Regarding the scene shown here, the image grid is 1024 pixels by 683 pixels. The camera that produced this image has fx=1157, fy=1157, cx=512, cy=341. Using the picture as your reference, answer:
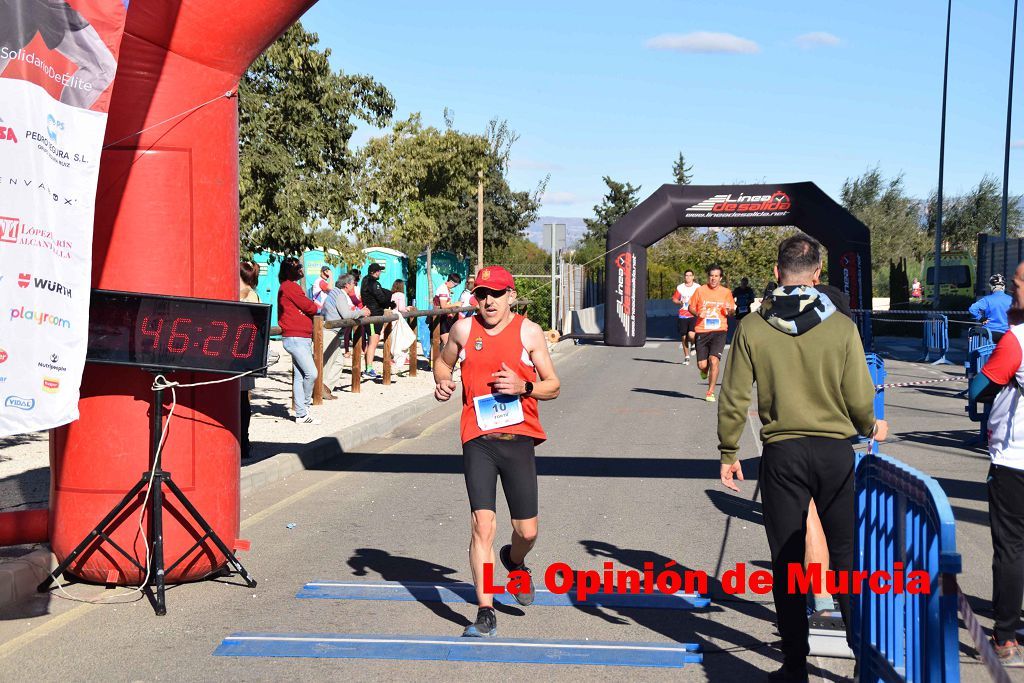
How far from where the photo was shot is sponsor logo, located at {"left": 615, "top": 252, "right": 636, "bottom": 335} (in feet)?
89.7

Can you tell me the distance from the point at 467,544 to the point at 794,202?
21518 millimetres

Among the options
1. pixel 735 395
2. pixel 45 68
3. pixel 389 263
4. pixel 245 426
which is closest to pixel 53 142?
pixel 45 68

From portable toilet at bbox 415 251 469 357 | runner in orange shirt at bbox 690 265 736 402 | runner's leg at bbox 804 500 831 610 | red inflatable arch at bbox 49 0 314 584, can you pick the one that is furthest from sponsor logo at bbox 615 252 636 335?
runner's leg at bbox 804 500 831 610

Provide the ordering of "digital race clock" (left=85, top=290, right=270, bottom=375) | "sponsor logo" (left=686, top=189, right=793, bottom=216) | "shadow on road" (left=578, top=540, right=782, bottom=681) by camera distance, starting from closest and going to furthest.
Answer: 1. "shadow on road" (left=578, top=540, right=782, bottom=681)
2. "digital race clock" (left=85, top=290, right=270, bottom=375)
3. "sponsor logo" (left=686, top=189, right=793, bottom=216)

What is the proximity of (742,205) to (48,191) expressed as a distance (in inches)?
933

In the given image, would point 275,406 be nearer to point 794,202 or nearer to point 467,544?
point 467,544

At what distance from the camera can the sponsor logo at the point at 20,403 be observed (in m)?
5.47

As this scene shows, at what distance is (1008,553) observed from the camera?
557 cm

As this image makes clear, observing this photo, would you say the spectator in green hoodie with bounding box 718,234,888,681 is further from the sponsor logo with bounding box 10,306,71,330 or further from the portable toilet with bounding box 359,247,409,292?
the portable toilet with bounding box 359,247,409,292

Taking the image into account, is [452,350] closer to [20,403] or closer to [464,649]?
[464,649]

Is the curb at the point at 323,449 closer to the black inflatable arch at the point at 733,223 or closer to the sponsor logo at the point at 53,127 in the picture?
the sponsor logo at the point at 53,127

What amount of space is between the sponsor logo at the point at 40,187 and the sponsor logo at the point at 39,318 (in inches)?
21.6

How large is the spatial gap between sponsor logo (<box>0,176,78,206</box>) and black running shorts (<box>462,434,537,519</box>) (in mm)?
2307

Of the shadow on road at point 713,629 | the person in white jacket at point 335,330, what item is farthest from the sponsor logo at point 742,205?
the shadow on road at point 713,629
